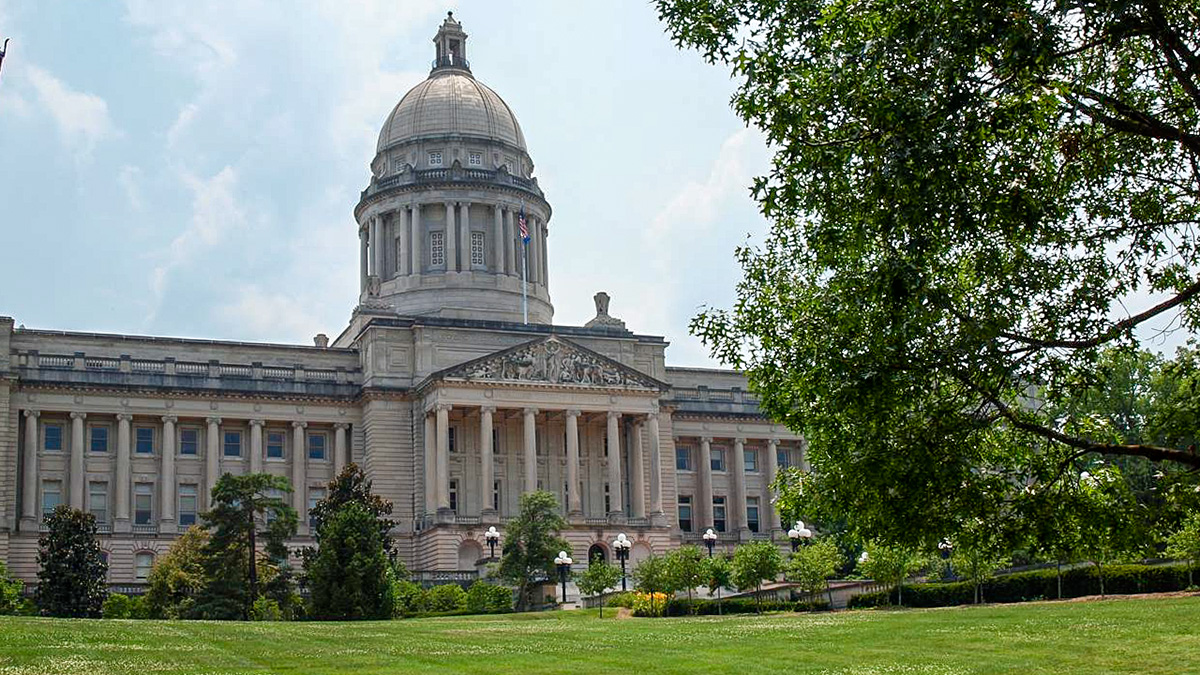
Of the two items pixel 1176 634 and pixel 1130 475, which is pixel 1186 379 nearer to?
pixel 1176 634

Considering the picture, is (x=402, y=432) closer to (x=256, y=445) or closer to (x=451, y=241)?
(x=256, y=445)

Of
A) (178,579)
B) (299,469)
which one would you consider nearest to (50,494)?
(299,469)

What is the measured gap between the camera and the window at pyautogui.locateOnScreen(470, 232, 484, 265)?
346 feet

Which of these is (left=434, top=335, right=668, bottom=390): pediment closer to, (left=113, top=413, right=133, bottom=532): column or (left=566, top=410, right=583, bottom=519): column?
Result: (left=566, top=410, right=583, bottom=519): column

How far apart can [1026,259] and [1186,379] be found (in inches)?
128

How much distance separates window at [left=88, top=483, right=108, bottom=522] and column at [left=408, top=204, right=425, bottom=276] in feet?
89.4

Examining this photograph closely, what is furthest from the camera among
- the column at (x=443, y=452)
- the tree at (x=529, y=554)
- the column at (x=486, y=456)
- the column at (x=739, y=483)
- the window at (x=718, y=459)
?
the window at (x=718, y=459)

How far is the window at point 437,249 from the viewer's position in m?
105

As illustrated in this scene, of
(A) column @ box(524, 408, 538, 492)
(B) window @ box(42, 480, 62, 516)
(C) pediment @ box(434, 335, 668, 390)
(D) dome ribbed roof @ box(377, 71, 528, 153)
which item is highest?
(D) dome ribbed roof @ box(377, 71, 528, 153)

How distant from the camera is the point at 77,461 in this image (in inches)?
3337

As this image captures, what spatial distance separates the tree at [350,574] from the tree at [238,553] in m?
5.77

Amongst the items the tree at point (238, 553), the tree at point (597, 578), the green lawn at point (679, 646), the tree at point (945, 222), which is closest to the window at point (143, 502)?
the tree at point (238, 553)

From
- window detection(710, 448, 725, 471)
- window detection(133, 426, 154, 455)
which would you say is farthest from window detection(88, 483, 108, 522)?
window detection(710, 448, 725, 471)

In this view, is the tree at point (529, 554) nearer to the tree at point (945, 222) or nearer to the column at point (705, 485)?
the column at point (705, 485)
